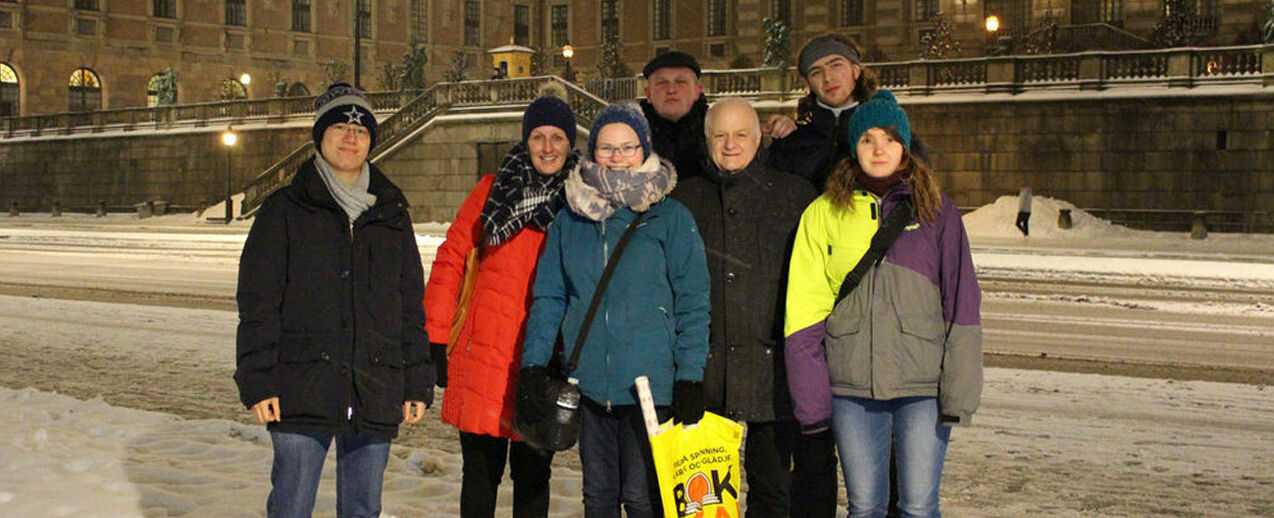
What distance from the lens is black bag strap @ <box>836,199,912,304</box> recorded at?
4926 mm

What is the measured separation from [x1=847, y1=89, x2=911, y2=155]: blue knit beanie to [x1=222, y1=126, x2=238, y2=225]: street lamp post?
41.8 m

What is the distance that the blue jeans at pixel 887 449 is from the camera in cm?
487

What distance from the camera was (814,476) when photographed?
536 centimetres

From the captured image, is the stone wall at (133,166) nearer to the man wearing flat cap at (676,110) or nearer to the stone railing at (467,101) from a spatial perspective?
the stone railing at (467,101)

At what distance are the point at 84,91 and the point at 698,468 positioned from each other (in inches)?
2372

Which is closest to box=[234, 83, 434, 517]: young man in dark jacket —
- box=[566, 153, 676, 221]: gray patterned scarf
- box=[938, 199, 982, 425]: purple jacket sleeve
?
box=[566, 153, 676, 221]: gray patterned scarf

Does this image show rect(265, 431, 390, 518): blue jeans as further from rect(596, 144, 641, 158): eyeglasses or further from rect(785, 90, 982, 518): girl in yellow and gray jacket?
rect(785, 90, 982, 518): girl in yellow and gray jacket

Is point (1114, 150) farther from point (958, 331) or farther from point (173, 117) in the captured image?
point (173, 117)

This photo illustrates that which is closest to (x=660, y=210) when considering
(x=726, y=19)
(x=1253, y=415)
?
(x=1253, y=415)

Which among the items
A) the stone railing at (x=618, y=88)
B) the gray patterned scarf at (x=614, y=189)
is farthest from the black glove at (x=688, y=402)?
the stone railing at (x=618, y=88)

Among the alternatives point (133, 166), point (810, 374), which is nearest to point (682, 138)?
point (810, 374)

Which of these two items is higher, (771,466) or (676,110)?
(676,110)

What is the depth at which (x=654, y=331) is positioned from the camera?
16.5 ft

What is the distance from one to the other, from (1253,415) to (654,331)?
635 cm
